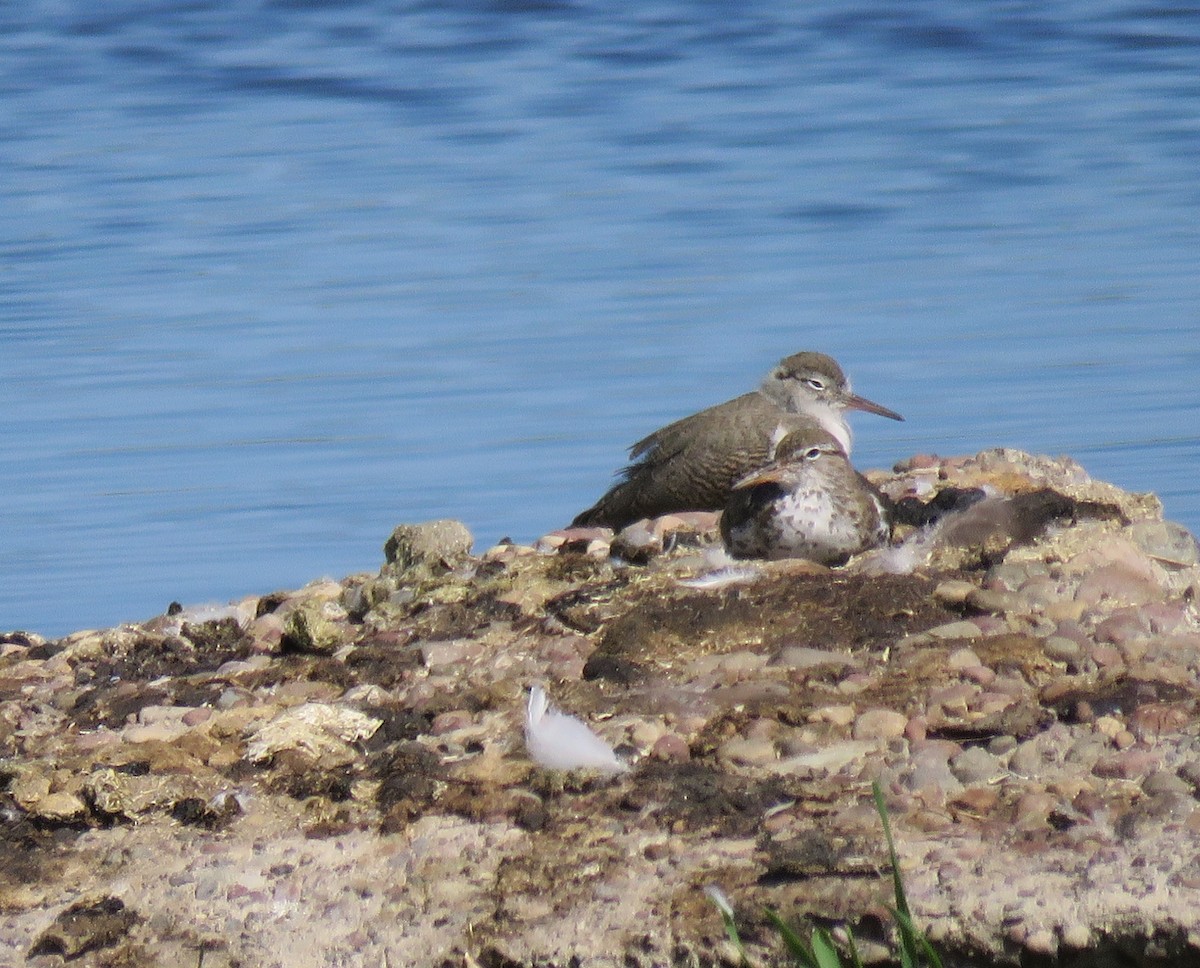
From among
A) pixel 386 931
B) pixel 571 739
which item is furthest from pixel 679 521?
pixel 386 931

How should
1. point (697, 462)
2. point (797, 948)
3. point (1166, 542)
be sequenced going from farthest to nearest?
point (697, 462) < point (1166, 542) < point (797, 948)

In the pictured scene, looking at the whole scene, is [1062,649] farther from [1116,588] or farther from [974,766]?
[974,766]

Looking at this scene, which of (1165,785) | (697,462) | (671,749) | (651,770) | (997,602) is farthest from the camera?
(697,462)

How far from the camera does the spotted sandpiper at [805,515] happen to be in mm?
5984

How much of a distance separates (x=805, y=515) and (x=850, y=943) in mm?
2797

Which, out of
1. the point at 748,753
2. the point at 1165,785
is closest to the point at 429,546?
the point at 748,753

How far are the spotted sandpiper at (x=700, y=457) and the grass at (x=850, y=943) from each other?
175 inches

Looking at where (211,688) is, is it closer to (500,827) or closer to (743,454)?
(500,827)

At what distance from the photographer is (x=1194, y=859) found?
3.40 meters

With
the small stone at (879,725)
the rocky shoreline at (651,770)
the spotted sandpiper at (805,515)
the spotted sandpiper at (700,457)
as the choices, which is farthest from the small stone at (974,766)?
the spotted sandpiper at (700,457)

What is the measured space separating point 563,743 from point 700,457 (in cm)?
390

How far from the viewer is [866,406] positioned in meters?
8.70

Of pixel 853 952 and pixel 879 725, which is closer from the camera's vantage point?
pixel 853 952

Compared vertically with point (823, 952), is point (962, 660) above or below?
below
